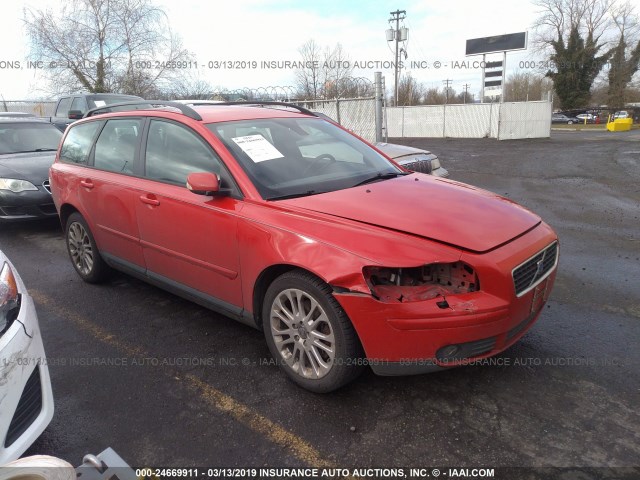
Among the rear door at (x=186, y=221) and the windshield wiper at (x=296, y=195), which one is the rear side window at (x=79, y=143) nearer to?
the rear door at (x=186, y=221)

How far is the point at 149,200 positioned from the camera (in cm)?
357

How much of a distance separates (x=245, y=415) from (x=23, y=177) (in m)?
5.74

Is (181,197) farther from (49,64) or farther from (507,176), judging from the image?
(49,64)

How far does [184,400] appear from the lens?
281 centimetres

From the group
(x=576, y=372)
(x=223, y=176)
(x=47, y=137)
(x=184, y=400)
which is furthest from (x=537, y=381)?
(x=47, y=137)

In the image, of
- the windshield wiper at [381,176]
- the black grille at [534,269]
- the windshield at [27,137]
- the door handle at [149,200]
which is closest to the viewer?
the black grille at [534,269]

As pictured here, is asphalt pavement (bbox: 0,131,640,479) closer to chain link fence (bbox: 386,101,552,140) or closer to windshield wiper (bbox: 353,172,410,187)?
windshield wiper (bbox: 353,172,410,187)

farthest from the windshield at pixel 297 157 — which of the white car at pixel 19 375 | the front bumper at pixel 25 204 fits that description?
the front bumper at pixel 25 204

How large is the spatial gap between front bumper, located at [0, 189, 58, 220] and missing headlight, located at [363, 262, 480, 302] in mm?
5865

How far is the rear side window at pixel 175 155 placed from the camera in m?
3.28

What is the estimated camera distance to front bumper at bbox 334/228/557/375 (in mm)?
2365

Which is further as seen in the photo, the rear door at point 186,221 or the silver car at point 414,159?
the silver car at point 414,159

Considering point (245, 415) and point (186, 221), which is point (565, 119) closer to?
point (186, 221)

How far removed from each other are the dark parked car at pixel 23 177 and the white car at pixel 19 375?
15.6 feet
